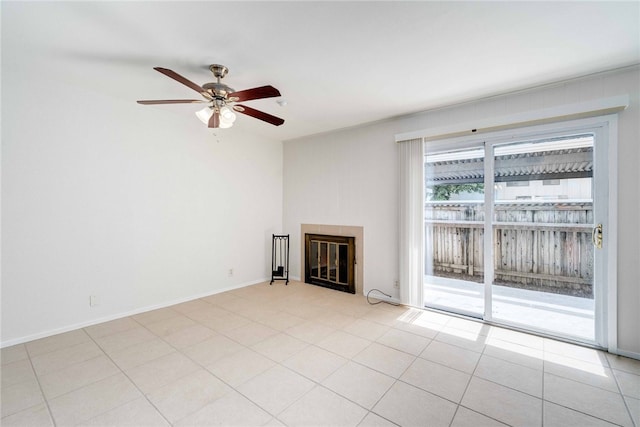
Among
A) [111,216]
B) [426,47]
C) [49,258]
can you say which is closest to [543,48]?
[426,47]

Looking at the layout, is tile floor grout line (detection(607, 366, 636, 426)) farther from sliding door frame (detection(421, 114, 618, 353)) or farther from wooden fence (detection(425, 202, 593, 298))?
wooden fence (detection(425, 202, 593, 298))

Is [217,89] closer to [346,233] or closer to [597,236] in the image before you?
[346,233]

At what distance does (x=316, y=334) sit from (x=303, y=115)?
2.72 meters

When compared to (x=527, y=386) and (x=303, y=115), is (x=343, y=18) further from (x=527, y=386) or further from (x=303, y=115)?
(x=527, y=386)

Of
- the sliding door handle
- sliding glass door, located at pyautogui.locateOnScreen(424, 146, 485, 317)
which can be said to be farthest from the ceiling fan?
the sliding door handle

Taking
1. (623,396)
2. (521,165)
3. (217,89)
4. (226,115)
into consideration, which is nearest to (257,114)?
(226,115)

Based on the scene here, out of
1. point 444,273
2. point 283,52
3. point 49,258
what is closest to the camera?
point 283,52

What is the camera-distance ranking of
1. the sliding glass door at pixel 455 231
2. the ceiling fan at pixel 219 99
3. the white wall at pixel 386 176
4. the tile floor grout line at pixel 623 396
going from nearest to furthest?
the tile floor grout line at pixel 623 396
the ceiling fan at pixel 219 99
the white wall at pixel 386 176
the sliding glass door at pixel 455 231

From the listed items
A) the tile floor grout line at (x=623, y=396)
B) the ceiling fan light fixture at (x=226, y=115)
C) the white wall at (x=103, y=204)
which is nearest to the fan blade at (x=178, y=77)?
the ceiling fan light fixture at (x=226, y=115)

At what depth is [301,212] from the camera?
507 centimetres

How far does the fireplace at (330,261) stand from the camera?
4371 mm

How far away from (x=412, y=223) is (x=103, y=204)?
373 centimetres

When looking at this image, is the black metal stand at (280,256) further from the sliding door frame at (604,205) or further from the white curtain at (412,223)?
the sliding door frame at (604,205)

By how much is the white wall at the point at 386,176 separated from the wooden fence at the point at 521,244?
0.30m
